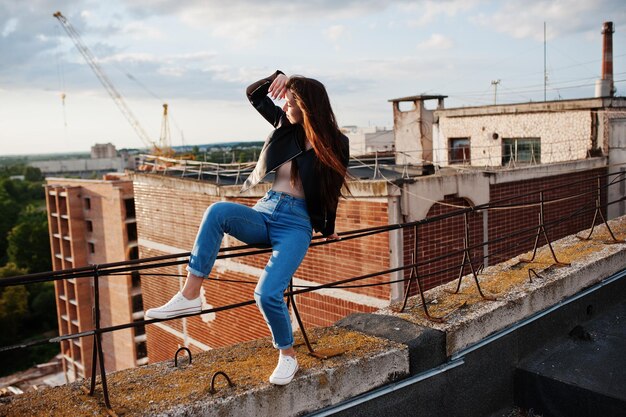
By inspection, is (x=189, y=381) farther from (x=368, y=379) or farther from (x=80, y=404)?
(x=368, y=379)

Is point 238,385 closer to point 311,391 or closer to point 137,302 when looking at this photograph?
point 311,391

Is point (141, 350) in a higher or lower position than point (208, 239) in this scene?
lower

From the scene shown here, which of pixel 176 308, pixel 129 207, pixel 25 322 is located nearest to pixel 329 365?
pixel 176 308

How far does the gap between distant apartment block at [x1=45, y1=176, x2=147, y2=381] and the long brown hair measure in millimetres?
20635

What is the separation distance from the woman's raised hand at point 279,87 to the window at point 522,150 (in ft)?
48.8

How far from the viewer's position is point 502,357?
13.1 feet

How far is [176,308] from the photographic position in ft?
9.73

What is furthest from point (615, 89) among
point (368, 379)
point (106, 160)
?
point (106, 160)

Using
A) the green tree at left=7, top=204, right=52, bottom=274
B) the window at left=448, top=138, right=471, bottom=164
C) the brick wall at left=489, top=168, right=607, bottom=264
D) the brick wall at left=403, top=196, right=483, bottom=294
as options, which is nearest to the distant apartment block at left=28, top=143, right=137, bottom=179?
the green tree at left=7, top=204, right=52, bottom=274

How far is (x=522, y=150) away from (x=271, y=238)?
16.1m

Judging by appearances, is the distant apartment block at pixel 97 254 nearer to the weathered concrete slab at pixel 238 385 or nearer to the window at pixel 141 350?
the window at pixel 141 350

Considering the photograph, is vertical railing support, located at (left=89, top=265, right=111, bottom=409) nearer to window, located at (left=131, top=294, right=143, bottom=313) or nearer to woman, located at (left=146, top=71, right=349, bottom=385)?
woman, located at (left=146, top=71, right=349, bottom=385)

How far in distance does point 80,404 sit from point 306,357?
4.01ft

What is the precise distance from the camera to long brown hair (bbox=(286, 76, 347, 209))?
118 inches
